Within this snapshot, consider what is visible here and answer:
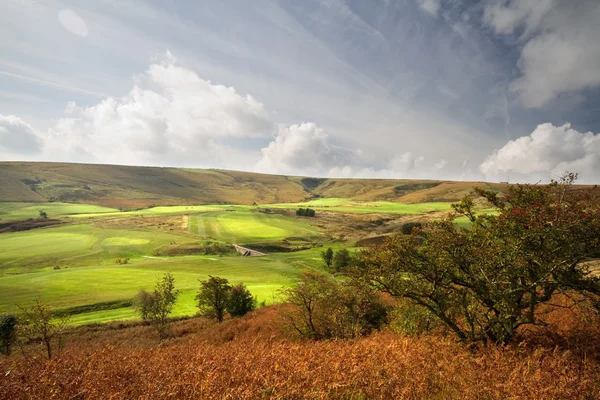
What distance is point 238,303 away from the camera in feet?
165

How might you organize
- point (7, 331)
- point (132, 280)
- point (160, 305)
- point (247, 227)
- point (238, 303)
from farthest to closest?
point (247, 227) → point (132, 280) → point (238, 303) → point (160, 305) → point (7, 331)

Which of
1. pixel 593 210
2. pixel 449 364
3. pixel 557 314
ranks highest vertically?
pixel 593 210

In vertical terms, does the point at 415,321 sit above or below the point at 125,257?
above

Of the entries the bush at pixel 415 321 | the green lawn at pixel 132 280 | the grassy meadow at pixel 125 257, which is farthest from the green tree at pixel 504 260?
the green lawn at pixel 132 280

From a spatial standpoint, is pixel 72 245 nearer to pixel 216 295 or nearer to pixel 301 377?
pixel 216 295

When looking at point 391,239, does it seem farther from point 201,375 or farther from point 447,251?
point 201,375

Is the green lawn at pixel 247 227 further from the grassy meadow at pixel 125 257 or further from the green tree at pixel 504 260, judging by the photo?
the green tree at pixel 504 260

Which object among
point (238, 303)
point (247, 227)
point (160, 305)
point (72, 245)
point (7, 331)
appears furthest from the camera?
point (247, 227)

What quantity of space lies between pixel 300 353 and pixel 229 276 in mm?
82247

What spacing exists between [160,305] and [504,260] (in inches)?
1690

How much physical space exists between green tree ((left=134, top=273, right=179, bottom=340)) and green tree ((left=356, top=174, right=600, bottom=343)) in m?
35.8

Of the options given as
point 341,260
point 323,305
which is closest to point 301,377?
point 323,305

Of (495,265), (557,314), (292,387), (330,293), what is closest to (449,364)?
(292,387)

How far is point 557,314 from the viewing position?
1591 cm
